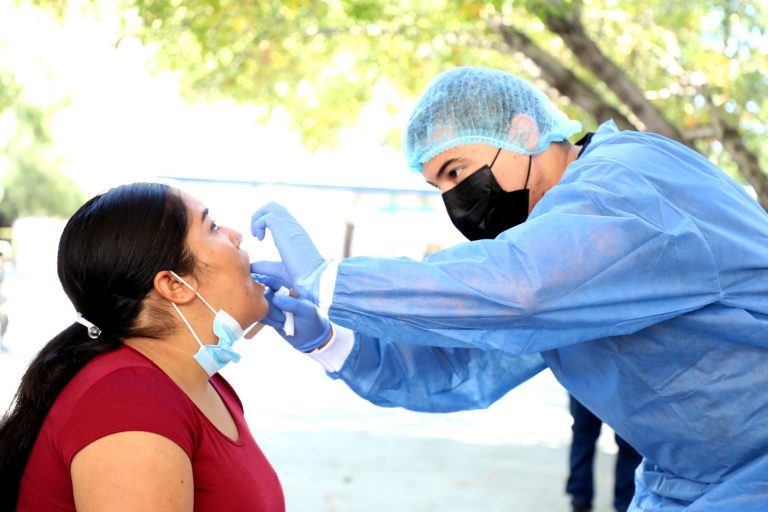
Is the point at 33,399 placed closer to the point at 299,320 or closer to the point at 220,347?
the point at 220,347

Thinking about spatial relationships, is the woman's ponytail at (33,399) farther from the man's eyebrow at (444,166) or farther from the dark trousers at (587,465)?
the dark trousers at (587,465)

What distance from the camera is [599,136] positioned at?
95.0 inches

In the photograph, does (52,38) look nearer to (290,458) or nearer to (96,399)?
(290,458)

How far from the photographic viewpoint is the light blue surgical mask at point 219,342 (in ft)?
7.47

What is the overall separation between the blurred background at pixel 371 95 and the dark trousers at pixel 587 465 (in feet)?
1.29

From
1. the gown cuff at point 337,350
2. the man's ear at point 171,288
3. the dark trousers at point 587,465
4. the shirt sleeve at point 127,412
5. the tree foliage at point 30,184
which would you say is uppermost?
the man's ear at point 171,288

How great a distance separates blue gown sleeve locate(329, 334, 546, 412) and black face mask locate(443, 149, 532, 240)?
1.44ft

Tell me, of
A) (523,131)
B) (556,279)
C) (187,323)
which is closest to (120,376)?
(187,323)

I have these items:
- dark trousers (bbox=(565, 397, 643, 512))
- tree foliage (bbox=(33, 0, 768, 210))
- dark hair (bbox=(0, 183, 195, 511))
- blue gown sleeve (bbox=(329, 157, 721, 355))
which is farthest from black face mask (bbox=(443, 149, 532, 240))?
tree foliage (bbox=(33, 0, 768, 210))

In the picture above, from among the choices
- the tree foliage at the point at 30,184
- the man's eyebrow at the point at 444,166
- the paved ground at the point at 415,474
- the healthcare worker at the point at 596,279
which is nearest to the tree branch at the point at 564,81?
the paved ground at the point at 415,474

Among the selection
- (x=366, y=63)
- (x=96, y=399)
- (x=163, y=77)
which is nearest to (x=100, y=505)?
(x=96, y=399)

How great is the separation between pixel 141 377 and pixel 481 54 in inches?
354

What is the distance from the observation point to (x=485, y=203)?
8.20ft

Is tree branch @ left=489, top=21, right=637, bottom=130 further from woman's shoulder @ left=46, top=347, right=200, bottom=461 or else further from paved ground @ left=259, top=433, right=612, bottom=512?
woman's shoulder @ left=46, top=347, right=200, bottom=461
